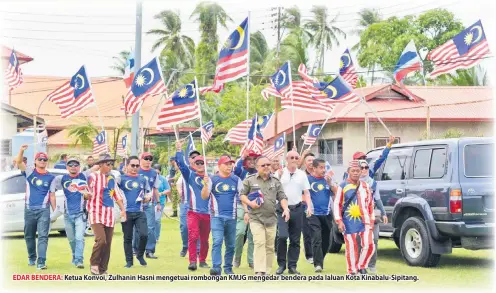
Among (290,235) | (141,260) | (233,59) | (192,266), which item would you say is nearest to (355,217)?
(290,235)

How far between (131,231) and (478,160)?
202 inches

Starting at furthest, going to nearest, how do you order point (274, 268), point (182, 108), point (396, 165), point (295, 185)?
point (182, 108) < point (396, 165) < point (274, 268) < point (295, 185)

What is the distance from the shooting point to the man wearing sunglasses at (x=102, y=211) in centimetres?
1161

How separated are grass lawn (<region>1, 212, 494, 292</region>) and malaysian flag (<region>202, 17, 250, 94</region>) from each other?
3262mm

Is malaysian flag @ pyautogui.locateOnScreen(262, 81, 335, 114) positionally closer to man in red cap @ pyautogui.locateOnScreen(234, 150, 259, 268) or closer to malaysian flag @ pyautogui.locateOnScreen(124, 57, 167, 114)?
malaysian flag @ pyautogui.locateOnScreen(124, 57, 167, 114)

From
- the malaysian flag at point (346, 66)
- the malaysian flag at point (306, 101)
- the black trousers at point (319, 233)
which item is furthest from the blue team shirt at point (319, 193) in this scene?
the malaysian flag at point (346, 66)

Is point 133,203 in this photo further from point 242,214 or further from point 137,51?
point 137,51

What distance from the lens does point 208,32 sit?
50969 millimetres

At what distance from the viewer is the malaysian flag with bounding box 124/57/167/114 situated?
15986 millimetres

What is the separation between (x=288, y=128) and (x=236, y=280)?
26284mm

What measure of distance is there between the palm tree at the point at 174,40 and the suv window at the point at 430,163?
42.8 m

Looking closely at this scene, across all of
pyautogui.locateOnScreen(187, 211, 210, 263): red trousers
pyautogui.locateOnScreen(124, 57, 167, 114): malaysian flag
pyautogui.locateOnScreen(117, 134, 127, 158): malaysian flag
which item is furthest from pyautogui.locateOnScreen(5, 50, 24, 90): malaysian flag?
pyautogui.locateOnScreen(187, 211, 210, 263): red trousers

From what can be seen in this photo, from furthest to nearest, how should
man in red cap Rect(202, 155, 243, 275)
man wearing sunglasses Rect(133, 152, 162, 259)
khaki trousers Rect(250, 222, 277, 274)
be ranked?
1. man wearing sunglasses Rect(133, 152, 162, 259)
2. man in red cap Rect(202, 155, 243, 275)
3. khaki trousers Rect(250, 222, 277, 274)

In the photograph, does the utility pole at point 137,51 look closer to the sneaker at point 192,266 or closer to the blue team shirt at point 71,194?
the blue team shirt at point 71,194
